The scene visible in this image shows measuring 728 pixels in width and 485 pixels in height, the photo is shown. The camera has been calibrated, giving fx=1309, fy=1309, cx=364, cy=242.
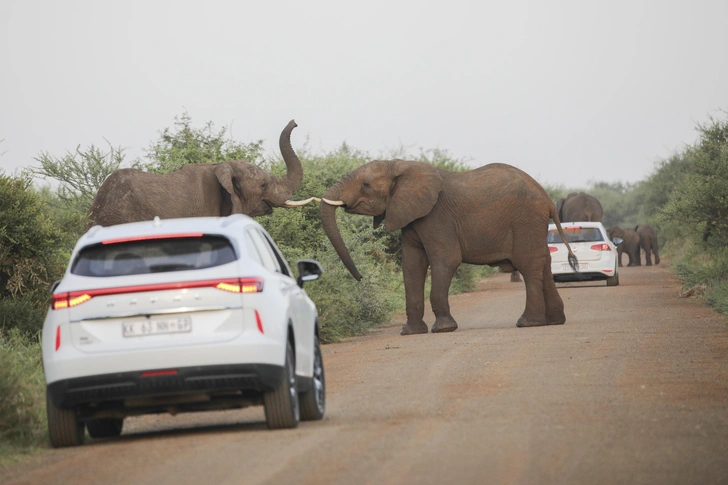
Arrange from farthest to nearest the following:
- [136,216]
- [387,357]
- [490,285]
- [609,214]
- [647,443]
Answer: [609,214]
[490,285]
[136,216]
[387,357]
[647,443]

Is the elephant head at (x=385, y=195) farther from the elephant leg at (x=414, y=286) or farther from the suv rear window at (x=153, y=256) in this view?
the suv rear window at (x=153, y=256)

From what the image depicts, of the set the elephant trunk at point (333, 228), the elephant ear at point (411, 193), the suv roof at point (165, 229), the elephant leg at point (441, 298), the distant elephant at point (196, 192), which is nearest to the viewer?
the suv roof at point (165, 229)

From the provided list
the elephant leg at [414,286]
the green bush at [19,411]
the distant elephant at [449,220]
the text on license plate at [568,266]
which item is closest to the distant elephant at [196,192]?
the distant elephant at [449,220]

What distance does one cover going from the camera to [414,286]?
20.6 m

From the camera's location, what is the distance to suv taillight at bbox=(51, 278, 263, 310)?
31.0 feet

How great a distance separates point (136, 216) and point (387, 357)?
4.63 metres

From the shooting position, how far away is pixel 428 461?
826 cm

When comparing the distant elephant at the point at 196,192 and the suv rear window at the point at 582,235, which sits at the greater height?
the distant elephant at the point at 196,192

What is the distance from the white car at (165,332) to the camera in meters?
9.40

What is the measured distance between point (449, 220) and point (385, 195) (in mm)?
1103

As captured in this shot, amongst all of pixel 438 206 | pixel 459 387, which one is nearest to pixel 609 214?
pixel 438 206

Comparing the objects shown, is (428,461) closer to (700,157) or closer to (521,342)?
(521,342)

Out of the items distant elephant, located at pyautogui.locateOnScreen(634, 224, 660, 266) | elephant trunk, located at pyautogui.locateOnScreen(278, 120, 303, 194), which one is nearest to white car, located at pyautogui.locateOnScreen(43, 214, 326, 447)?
elephant trunk, located at pyautogui.locateOnScreen(278, 120, 303, 194)

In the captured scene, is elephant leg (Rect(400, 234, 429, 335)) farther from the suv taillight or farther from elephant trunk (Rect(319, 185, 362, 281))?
the suv taillight
